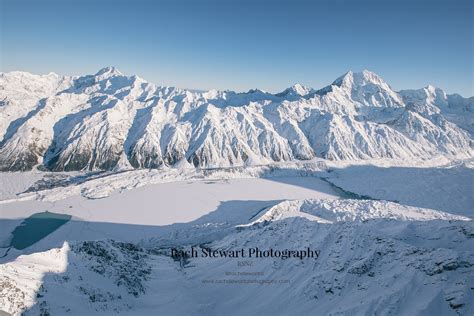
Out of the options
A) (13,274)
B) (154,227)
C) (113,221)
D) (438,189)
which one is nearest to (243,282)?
(13,274)

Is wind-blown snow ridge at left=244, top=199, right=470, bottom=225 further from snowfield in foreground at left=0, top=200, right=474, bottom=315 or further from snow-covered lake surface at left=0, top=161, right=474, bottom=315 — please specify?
snowfield in foreground at left=0, top=200, right=474, bottom=315

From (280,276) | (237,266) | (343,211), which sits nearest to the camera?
(280,276)

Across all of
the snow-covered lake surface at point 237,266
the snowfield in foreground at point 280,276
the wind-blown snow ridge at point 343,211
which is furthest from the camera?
the wind-blown snow ridge at point 343,211

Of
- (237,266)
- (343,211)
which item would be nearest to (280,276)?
(237,266)

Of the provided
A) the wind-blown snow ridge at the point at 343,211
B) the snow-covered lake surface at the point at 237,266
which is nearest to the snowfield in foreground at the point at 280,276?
the snow-covered lake surface at the point at 237,266

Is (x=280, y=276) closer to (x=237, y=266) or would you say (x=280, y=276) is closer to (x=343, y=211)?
(x=237, y=266)

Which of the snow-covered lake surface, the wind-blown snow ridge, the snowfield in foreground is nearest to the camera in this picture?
the snowfield in foreground

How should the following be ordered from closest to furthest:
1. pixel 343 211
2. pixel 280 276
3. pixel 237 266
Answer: pixel 280 276
pixel 237 266
pixel 343 211

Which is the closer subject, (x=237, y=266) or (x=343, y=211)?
(x=237, y=266)

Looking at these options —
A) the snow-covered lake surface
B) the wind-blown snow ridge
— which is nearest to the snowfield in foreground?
the snow-covered lake surface

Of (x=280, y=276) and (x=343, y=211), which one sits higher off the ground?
(x=343, y=211)

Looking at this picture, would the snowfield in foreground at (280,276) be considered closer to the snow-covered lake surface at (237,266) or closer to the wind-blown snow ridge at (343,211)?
the snow-covered lake surface at (237,266)
